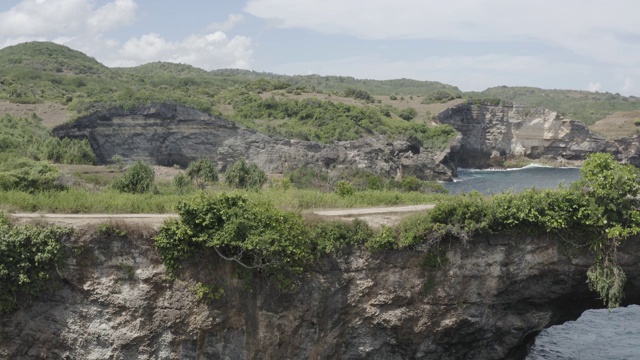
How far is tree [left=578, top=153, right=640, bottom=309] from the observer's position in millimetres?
16938

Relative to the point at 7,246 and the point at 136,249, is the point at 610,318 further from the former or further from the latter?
the point at 7,246

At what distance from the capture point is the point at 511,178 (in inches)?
3196

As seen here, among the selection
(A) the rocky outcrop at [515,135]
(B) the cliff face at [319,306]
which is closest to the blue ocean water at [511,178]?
(A) the rocky outcrop at [515,135]

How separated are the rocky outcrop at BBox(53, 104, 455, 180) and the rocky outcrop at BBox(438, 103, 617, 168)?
93.1 ft

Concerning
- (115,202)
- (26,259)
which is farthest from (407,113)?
(26,259)

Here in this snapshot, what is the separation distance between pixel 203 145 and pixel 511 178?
147ft

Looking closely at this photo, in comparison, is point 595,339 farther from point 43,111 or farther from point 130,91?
point 43,111

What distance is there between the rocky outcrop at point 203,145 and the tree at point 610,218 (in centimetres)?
5263

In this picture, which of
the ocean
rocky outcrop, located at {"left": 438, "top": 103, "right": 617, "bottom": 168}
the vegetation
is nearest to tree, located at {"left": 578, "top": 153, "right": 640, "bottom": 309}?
the ocean

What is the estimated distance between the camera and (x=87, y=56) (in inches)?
5994

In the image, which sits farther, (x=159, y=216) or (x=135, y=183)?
(x=135, y=183)

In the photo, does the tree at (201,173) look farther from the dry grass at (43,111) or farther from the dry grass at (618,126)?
the dry grass at (618,126)

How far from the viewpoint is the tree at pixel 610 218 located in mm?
16938

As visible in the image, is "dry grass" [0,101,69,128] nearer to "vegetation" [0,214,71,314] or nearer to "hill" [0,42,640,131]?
"hill" [0,42,640,131]
